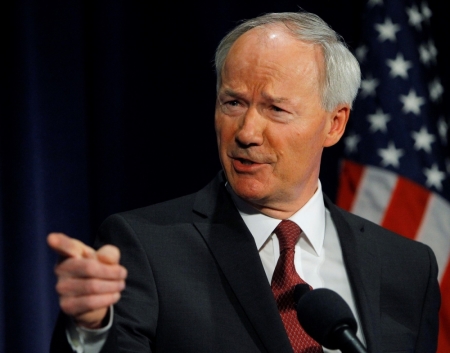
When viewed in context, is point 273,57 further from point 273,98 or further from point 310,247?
point 310,247

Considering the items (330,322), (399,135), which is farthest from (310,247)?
(399,135)

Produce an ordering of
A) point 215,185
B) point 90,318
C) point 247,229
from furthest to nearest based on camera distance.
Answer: point 215,185 → point 247,229 → point 90,318

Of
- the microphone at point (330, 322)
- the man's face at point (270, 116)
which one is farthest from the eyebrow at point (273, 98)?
the microphone at point (330, 322)

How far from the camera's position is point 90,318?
1.20m

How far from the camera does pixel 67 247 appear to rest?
112 centimetres

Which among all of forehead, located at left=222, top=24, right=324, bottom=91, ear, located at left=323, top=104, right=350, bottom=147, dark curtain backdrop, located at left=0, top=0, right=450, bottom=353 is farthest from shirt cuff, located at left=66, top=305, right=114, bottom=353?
dark curtain backdrop, located at left=0, top=0, right=450, bottom=353

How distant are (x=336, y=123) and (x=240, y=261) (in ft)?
1.63

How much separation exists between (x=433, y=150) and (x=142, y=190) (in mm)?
999

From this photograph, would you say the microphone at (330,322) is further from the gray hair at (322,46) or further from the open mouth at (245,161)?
the gray hair at (322,46)

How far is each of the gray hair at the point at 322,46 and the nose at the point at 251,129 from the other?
5.6 inches

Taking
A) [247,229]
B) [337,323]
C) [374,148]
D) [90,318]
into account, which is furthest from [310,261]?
[374,148]

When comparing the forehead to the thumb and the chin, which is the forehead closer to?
the chin

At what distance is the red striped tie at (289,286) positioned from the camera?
1.58 m

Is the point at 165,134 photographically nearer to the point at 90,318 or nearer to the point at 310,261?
the point at 310,261
